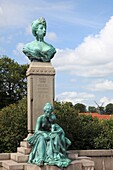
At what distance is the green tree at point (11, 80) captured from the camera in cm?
4084

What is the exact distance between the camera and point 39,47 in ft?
41.8

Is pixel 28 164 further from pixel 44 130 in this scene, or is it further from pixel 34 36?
pixel 34 36

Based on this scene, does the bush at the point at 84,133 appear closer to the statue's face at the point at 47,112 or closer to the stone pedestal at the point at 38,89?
the stone pedestal at the point at 38,89

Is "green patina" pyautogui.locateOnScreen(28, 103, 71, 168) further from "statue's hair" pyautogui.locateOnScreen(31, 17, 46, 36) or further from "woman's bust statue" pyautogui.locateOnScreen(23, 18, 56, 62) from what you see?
"statue's hair" pyautogui.locateOnScreen(31, 17, 46, 36)

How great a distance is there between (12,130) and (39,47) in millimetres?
4871

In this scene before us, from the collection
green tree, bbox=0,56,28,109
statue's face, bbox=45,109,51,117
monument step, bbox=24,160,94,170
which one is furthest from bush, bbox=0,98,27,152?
green tree, bbox=0,56,28,109

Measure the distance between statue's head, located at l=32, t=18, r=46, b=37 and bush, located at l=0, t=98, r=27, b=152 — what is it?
465 cm

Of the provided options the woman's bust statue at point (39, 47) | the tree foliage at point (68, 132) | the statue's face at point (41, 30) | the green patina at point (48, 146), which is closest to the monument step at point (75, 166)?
the green patina at point (48, 146)

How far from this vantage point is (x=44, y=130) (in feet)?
38.5

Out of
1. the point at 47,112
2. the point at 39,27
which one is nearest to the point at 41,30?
the point at 39,27

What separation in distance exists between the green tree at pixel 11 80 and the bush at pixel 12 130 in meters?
23.7

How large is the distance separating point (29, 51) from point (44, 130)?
2.83 m

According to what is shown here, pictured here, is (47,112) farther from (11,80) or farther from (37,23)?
(11,80)

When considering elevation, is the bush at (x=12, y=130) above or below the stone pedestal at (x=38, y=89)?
below
